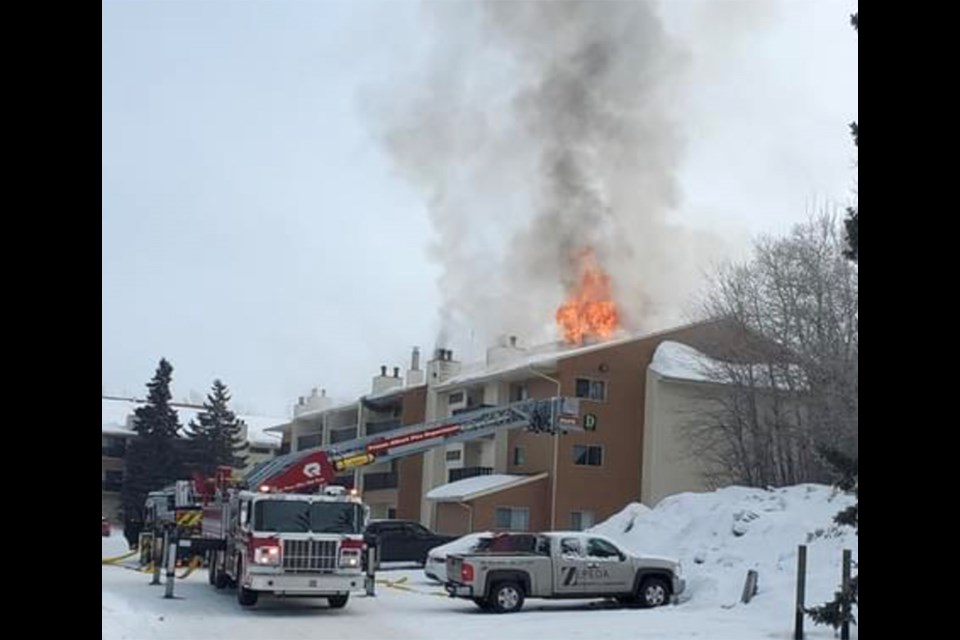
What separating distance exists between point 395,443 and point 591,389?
56.7 feet

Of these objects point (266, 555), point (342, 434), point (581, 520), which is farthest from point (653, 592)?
point (342, 434)

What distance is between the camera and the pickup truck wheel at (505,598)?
1995 cm

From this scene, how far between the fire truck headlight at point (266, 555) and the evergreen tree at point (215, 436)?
40.1 metres

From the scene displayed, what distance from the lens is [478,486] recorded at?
41.7 metres

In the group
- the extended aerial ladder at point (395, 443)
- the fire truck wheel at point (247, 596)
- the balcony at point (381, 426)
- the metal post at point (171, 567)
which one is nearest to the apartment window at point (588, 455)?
the balcony at point (381, 426)

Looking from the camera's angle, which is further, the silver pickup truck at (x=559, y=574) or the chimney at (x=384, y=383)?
the chimney at (x=384, y=383)

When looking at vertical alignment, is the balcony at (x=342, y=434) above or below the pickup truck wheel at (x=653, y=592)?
above

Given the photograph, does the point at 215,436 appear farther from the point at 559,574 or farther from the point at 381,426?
the point at 559,574

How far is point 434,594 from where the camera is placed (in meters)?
23.8

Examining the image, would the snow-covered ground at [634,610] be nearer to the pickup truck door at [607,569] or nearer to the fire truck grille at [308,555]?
the pickup truck door at [607,569]
